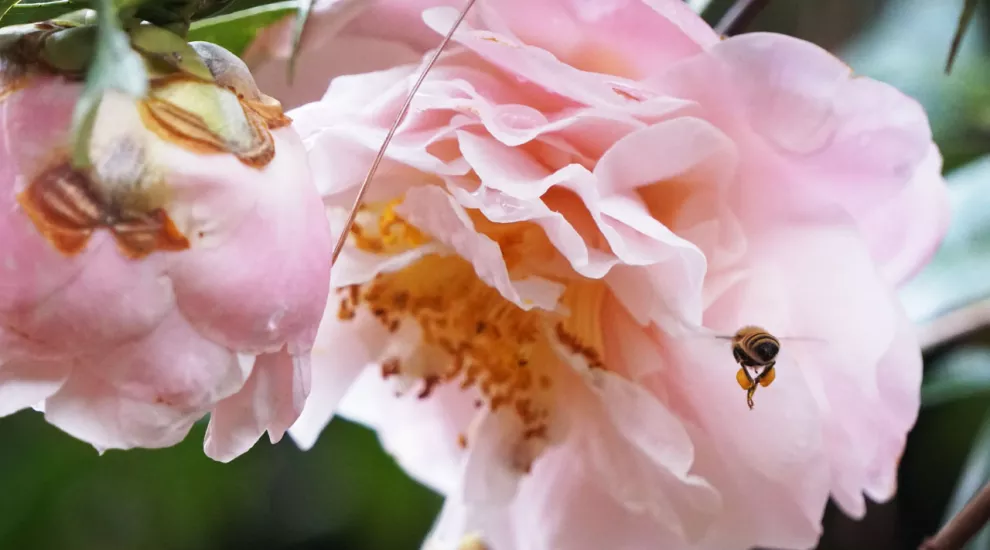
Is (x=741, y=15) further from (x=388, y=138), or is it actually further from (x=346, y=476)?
(x=346, y=476)

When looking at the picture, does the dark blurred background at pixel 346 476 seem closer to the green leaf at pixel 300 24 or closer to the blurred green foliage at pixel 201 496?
the blurred green foliage at pixel 201 496

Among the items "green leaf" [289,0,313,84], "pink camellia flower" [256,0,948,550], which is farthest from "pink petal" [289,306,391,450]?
"green leaf" [289,0,313,84]

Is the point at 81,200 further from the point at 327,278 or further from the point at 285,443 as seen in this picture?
the point at 285,443

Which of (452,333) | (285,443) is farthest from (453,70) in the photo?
(285,443)

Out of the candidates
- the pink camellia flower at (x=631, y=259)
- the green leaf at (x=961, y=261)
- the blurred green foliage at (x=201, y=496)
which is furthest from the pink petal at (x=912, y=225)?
the blurred green foliage at (x=201, y=496)

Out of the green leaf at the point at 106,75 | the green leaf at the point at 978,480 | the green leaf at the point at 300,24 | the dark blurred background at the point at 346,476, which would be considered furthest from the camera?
the dark blurred background at the point at 346,476

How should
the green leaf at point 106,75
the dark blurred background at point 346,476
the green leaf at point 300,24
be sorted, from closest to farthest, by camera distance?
the green leaf at point 106,75
the green leaf at point 300,24
the dark blurred background at point 346,476

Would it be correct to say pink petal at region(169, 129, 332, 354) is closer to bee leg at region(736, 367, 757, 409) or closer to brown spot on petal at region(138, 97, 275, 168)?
brown spot on petal at region(138, 97, 275, 168)
